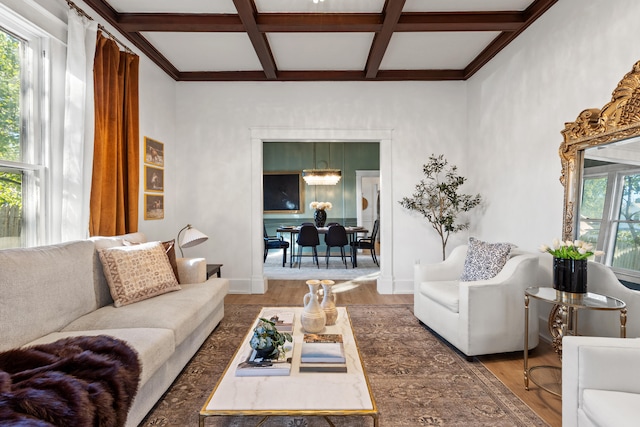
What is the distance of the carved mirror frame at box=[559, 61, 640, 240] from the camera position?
212 centimetres

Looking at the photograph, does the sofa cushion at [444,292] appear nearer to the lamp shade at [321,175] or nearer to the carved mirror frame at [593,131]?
the carved mirror frame at [593,131]

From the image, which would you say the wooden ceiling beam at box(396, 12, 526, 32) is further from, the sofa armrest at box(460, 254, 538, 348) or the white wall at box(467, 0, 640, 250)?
the sofa armrest at box(460, 254, 538, 348)

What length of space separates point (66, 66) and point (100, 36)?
48cm

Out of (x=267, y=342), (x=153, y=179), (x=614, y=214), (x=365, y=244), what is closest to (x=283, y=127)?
(x=153, y=179)

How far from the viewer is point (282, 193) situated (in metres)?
8.26

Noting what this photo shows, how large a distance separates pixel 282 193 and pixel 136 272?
19.3ft

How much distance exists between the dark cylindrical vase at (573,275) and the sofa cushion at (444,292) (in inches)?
29.1

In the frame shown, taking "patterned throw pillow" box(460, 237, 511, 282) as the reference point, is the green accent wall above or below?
above

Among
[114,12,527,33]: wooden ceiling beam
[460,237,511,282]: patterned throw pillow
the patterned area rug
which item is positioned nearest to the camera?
the patterned area rug

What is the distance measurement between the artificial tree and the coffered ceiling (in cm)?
119

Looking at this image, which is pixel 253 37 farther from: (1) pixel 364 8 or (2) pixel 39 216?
(2) pixel 39 216

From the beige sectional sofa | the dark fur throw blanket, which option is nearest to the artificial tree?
the beige sectional sofa

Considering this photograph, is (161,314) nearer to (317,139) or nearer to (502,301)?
(502,301)

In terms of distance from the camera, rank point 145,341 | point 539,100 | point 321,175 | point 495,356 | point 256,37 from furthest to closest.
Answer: point 321,175 < point 256,37 < point 539,100 < point 495,356 < point 145,341
